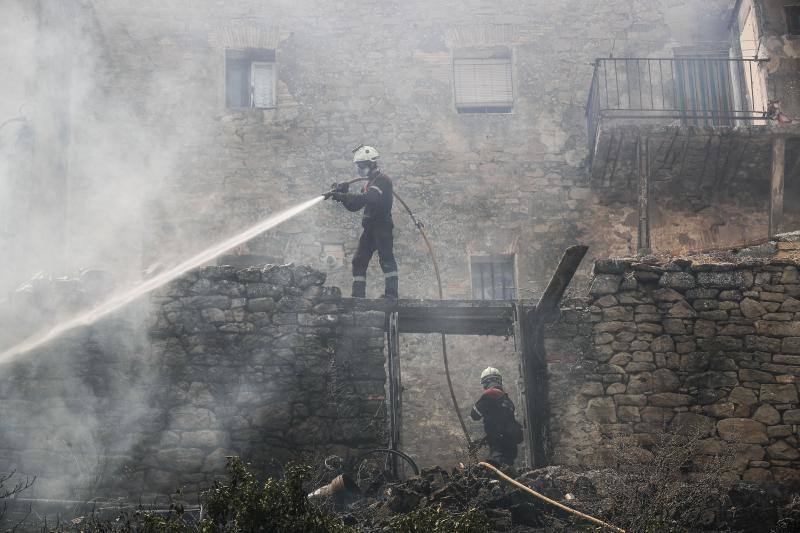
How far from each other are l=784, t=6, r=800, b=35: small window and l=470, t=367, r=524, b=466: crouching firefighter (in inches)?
307

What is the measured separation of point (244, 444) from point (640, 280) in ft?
14.0

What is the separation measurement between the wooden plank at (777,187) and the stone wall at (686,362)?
153 inches

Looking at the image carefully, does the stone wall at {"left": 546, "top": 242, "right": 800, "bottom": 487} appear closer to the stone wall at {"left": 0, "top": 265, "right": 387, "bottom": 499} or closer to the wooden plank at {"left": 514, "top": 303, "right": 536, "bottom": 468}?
the wooden plank at {"left": 514, "top": 303, "right": 536, "bottom": 468}

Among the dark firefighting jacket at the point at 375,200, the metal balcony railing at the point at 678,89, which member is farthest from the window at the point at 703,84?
the dark firefighting jacket at the point at 375,200

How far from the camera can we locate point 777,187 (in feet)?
43.7

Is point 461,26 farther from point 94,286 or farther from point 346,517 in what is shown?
point 346,517

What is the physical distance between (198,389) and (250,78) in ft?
24.2

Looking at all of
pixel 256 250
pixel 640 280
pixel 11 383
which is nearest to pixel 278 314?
pixel 11 383

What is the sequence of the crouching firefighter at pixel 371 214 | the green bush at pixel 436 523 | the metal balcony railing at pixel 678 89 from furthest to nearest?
the metal balcony railing at pixel 678 89 < the crouching firefighter at pixel 371 214 < the green bush at pixel 436 523

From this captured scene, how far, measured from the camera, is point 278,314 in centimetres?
947

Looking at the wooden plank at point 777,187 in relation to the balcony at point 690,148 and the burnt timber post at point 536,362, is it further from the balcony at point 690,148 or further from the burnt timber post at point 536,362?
the burnt timber post at point 536,362

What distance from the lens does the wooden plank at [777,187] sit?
13.3 metres

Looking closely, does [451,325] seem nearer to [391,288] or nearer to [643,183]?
[391,288]

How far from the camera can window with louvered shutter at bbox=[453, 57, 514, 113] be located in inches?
588
